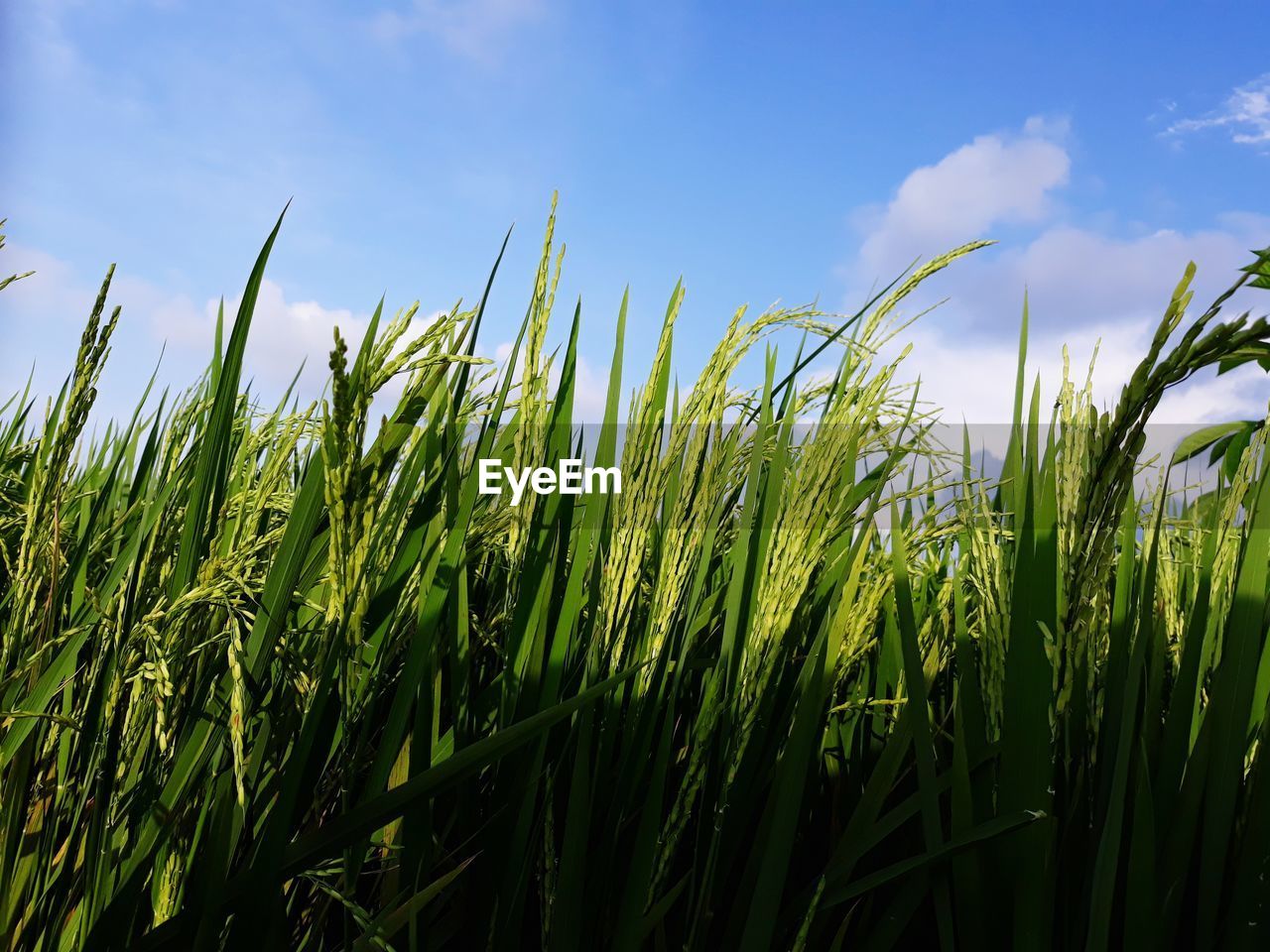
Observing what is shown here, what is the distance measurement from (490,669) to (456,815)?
0.44 metres

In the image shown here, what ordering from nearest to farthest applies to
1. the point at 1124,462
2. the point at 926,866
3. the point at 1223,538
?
the point at 1124,462, the point at 926,866, the point at 1223,538

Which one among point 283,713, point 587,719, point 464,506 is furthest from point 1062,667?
point 283,713

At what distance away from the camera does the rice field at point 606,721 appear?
0.93 metres

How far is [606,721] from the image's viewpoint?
1.07 metres

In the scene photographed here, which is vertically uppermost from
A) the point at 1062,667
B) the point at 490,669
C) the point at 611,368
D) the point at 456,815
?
the point at 611,368

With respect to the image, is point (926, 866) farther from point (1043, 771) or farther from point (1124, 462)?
point (1124, 462)

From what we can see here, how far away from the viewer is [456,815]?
3.80ft

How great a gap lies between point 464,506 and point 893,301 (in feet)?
2.16

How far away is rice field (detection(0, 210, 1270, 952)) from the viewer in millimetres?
927

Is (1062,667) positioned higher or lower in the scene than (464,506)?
lower

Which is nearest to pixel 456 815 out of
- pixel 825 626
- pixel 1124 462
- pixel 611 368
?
pixel 825 626

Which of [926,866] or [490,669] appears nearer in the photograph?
[926,866]

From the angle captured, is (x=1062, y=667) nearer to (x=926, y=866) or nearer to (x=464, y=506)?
(x=926, y=866)

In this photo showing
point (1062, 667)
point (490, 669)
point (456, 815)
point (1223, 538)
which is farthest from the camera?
point (490, 669)
